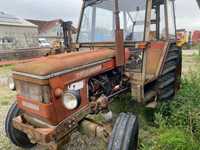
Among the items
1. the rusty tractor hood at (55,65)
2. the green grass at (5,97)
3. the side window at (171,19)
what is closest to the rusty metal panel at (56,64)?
the rusty tractor hood at (55,65)

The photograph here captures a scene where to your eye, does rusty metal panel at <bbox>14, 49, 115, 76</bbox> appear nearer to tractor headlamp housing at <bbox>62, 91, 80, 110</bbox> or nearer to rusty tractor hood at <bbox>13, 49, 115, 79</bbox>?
rusty tractor hood at <bbox>13, 49, 115, 79</bbox>

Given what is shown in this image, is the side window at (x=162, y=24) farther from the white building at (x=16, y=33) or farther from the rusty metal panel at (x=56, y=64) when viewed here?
the white building at (x=16, y=33)

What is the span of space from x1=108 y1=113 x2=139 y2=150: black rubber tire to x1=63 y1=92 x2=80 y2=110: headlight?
0.51m

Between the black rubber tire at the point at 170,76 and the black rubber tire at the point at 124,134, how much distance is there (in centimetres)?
115

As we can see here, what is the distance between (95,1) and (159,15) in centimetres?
107

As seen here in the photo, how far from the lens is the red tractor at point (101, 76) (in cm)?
229

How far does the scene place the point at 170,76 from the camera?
3.77 meters

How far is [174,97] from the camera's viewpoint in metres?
3.96

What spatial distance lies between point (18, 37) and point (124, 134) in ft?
86.1

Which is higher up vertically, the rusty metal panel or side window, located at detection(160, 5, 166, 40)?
side window, located at detection(160, 5, 166, 40)

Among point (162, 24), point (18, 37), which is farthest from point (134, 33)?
point (18, 37)

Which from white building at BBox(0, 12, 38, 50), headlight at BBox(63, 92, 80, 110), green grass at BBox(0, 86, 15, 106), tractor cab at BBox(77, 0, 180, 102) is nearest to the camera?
headlight at BBox(63, 92, 80, 110)

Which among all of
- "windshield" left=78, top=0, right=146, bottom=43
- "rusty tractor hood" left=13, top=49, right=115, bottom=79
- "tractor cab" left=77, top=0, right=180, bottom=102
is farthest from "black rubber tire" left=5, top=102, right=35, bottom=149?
"windshield" left=78, top=0, right=146, bottom=43

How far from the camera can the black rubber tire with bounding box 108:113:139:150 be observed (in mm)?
2250
